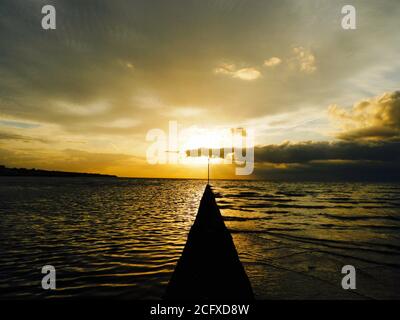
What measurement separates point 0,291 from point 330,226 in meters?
17.9

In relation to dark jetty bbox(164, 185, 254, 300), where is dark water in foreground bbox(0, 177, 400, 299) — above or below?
below

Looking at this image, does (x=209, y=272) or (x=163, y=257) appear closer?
(x=209, y=272)

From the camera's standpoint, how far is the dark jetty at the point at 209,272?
378 cm

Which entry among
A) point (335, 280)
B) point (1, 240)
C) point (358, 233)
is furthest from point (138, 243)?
point (358, 233)

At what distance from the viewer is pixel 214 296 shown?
12.1 feet

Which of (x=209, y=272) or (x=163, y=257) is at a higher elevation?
(x=209, y=272)

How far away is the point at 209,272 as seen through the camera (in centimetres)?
417

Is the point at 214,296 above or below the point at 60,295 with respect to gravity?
above

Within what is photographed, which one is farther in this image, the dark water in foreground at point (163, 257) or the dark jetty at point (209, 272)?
the dark water in foreground at point (163, 257)

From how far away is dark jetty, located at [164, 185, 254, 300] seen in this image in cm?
378

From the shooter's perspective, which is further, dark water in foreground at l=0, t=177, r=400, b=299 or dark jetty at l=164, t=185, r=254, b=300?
dark water in foreground at l=0, t=177, r=400, b=299
